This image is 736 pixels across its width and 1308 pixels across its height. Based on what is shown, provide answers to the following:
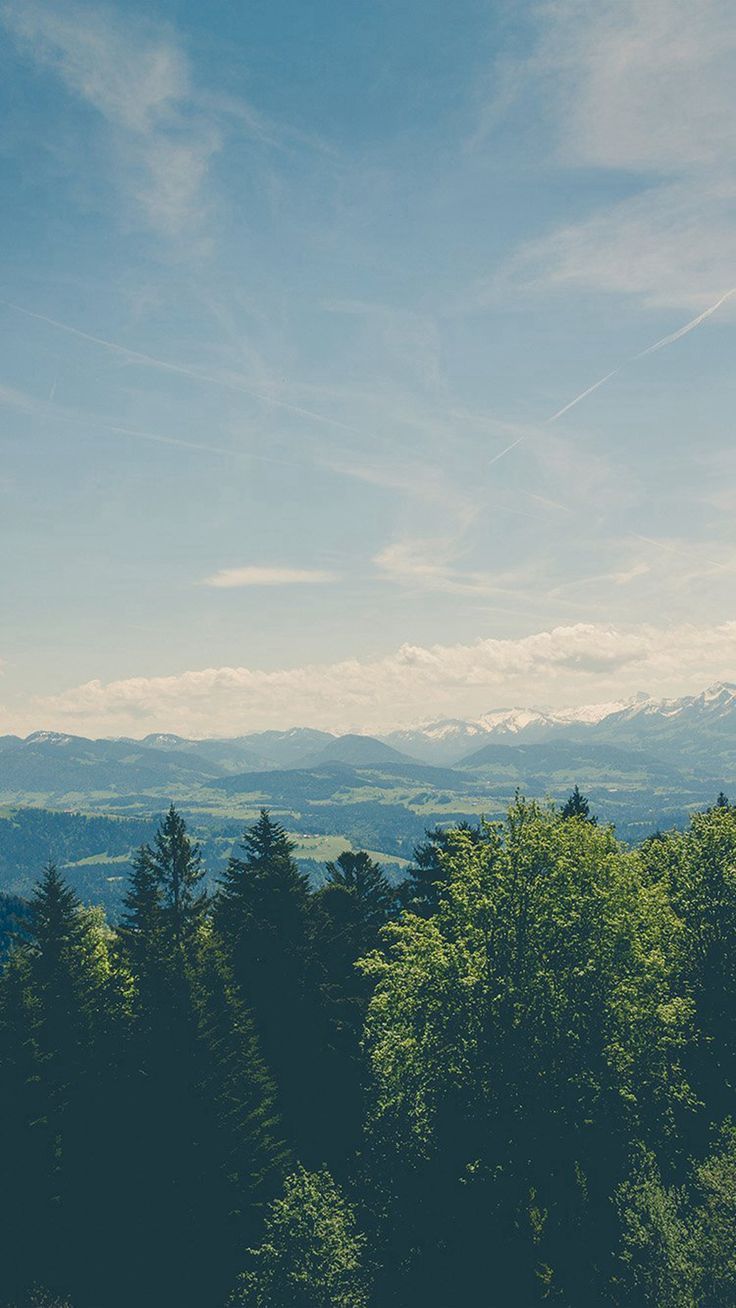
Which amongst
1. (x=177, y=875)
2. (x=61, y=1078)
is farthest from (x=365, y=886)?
(x=61, y=1078)

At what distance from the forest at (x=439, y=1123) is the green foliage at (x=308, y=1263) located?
0.09 metres

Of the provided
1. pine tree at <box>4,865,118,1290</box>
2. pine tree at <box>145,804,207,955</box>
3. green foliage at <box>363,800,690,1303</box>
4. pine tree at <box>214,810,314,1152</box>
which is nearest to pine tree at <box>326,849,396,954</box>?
pine tree at <box>214,810,314,1152</box>

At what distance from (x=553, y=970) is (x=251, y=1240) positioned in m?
17.0

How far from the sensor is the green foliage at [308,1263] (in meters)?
29.1

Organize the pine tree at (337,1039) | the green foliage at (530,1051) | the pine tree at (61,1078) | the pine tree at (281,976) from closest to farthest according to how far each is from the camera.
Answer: the green foliage at (530,1051) → the pine tree at (61,1078) → the pine tree at (337,1039) → the pine tree at (281,976)

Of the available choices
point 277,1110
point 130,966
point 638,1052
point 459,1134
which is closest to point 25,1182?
point 130,966

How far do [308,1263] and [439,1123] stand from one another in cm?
807

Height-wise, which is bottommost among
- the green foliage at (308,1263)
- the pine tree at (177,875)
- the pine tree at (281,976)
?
the green foliage at (308,1263)

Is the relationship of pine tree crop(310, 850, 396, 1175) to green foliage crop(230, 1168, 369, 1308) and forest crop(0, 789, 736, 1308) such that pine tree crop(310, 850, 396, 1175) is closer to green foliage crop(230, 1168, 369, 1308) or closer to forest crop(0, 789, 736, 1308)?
forest crop(0, 789, 736, 1308)

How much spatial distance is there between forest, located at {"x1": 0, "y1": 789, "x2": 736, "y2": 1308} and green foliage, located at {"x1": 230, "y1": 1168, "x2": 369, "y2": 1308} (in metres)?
0.09

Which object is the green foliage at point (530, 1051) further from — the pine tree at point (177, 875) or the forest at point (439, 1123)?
the pine tree at point (177, 875)

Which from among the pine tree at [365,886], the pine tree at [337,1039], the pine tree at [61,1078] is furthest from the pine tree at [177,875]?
the pine tree at [365,886]

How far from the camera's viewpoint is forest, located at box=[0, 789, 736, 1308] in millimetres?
31009

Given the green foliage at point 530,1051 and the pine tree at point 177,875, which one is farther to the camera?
the pine tree at point 177,875
